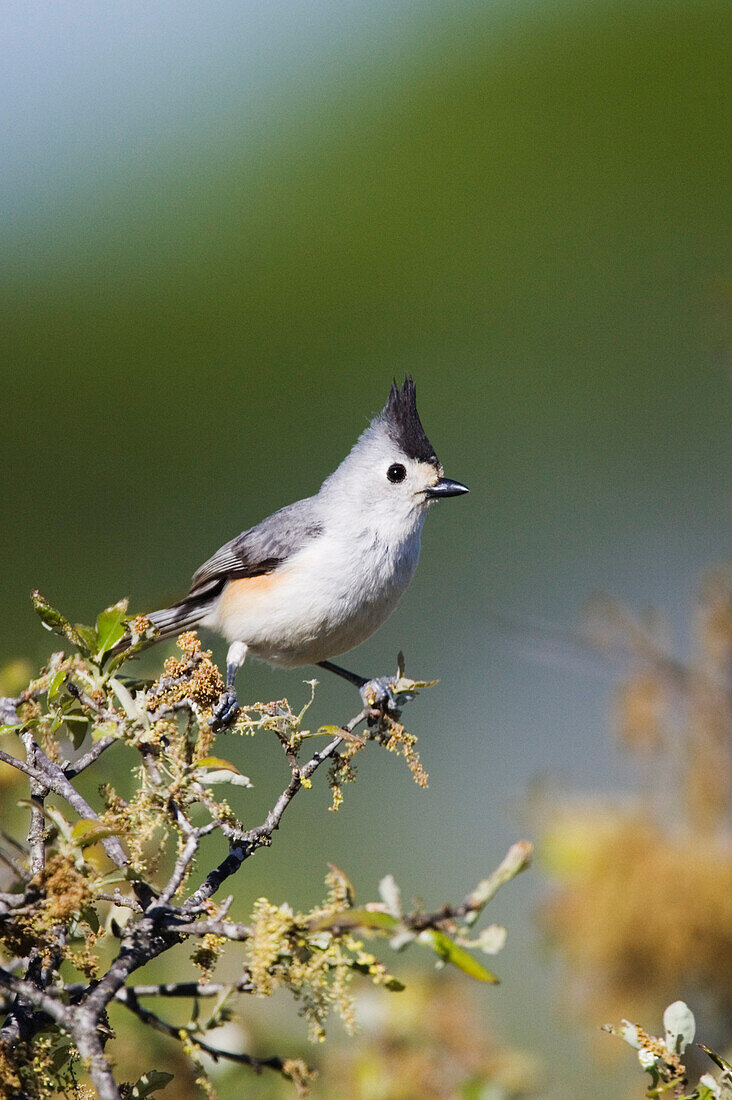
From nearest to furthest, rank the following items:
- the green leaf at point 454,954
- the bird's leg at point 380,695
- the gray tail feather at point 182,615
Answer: the green leaf at point 454,954, the bird's leg at point 380,695, the gray tail feather at point 182,615

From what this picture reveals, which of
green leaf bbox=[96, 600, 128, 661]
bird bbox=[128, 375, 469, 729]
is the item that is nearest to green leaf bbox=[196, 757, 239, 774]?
green leaf bbox=[96, 600, 128, 661]

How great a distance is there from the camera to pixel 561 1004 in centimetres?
185

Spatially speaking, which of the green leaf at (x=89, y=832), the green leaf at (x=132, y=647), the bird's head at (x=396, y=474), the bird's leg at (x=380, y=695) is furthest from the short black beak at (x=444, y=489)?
the green leaf at (x=89, y=832)

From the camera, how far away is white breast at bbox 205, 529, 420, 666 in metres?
2.21

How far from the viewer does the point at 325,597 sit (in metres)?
2.22

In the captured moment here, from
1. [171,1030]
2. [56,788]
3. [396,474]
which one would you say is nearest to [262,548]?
[396,474]

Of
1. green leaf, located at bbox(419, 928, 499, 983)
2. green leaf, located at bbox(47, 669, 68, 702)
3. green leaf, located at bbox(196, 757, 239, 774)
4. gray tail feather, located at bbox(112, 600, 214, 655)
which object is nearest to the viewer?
green leaf, located at bbox(419, 928, 499, 983)

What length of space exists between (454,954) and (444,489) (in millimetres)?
1627

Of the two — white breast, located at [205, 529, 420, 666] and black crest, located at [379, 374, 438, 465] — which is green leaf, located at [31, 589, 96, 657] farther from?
black crest, located at [379, 374, 438, 465]

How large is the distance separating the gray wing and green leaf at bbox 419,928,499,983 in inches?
66.2

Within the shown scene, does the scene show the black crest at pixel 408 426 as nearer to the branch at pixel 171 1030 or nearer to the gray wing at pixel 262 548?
the gray wing at pixel 262 548

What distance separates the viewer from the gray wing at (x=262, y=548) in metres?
2.42

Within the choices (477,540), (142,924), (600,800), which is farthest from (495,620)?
(477,540)

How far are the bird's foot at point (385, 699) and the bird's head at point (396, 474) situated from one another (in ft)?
1.63
